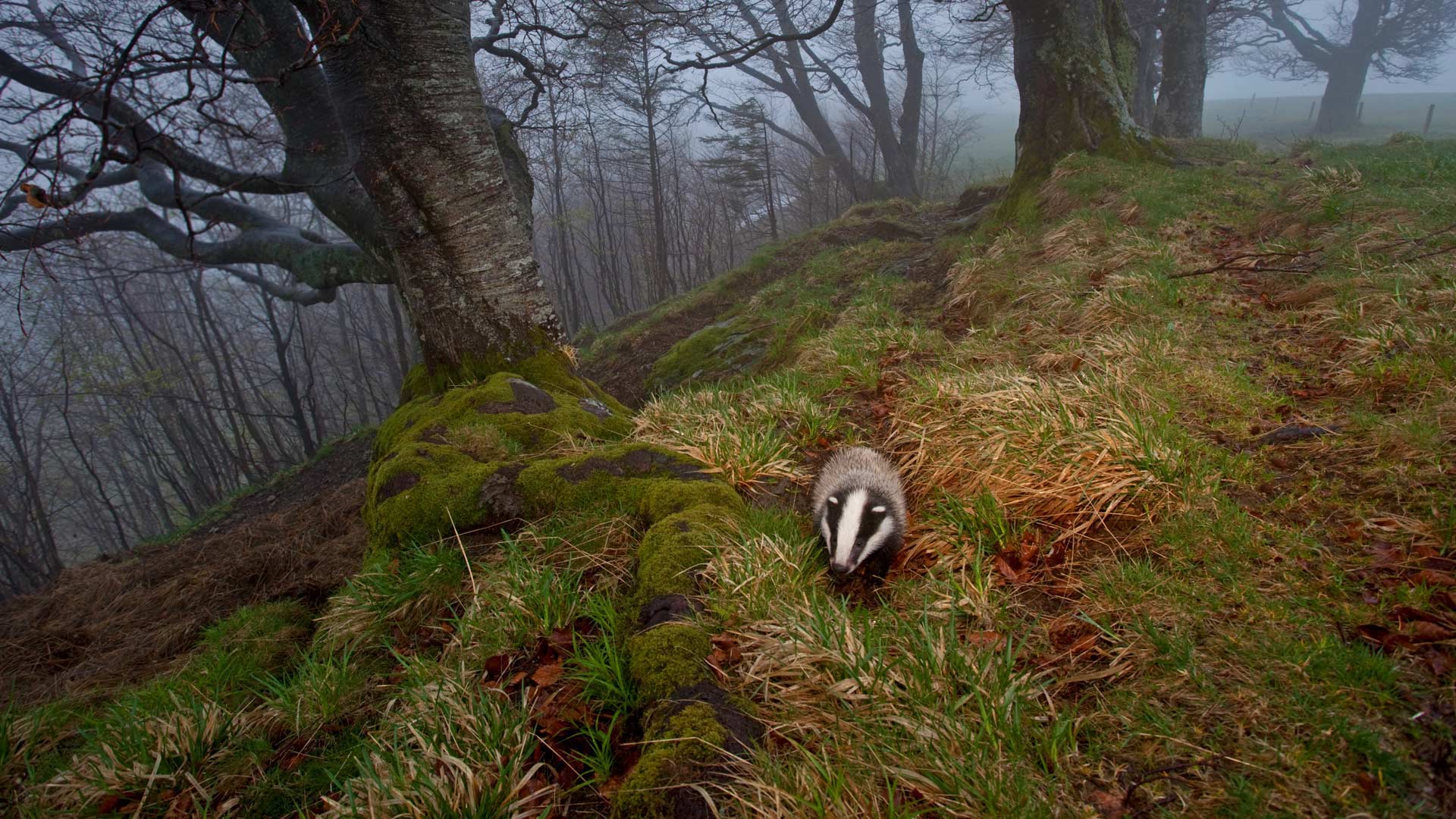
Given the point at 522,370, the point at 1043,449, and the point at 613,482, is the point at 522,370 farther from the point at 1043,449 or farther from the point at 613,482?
the point at 1043,449

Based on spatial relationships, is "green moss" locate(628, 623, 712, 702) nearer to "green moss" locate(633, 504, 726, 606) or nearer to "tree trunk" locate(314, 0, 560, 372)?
"green moss" locate(633, 504, 726, 606)

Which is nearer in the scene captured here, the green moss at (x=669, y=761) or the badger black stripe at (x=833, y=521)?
the green moss at (x=669, y=761)

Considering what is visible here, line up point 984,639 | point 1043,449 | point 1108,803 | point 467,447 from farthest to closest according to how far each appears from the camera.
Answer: point 467,447, point 1043,449, point 984,639, point 1108,803

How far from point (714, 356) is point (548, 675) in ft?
19.0

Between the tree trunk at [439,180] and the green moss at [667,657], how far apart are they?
3336 millimetres

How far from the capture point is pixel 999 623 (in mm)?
2037

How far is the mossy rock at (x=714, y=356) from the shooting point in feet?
22.7

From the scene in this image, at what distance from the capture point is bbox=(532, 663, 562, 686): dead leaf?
1.98 m

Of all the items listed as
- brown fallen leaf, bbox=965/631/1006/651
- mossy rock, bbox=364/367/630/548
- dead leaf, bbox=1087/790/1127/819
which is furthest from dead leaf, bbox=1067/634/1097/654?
mossy rock, bbox=364/367/630/548

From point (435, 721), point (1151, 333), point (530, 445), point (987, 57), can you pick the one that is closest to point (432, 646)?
point (435, 721)

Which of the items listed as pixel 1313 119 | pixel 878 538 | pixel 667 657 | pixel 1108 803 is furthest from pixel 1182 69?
pixel 1313 119

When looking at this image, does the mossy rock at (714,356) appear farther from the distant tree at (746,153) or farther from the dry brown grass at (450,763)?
the distant tree at (746,153)

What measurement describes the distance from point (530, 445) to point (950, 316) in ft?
13.9

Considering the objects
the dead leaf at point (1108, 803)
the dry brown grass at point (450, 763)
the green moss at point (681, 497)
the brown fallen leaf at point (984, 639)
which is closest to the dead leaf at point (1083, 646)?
the brown fallen leaf at point (984, 639)
